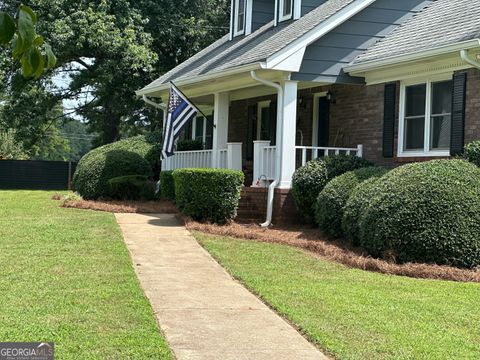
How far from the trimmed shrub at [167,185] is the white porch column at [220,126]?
51.1 inches

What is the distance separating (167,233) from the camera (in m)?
11.8

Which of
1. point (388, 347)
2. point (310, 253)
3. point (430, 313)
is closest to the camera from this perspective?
point (388, 347)

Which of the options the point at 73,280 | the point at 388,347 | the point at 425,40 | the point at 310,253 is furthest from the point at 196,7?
the point at 388,347

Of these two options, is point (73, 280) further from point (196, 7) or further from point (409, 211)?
point (196, 7)

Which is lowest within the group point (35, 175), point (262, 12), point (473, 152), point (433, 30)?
point (35, 175)

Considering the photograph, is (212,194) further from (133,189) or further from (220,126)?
(133,189)

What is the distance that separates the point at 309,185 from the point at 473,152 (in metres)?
3.18

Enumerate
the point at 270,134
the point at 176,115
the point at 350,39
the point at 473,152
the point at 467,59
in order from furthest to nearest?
the point at 270,134 → the point at 176,115 → the point at 350,39 → the point at 467,59 → the point at 473,152

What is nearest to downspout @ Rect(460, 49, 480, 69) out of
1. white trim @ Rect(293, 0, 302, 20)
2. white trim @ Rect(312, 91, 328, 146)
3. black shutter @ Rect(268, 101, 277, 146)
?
white trim @ Rect(312, 91, 328, 146)

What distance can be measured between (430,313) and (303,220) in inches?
275

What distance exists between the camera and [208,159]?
16.7 metres

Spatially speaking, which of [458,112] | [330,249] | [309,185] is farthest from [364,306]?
[458,112]

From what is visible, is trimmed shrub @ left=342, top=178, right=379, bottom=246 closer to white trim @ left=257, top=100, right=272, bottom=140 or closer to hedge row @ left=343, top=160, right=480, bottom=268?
hedge row @ left=343, top=160, right=480, bottom=268

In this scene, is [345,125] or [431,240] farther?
[345,125]
